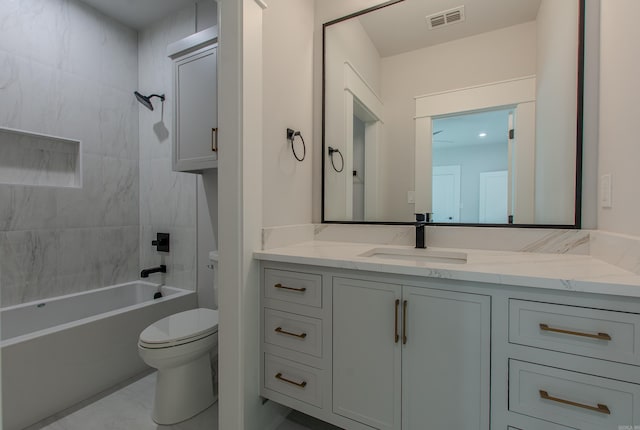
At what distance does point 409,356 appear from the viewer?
3.53ft

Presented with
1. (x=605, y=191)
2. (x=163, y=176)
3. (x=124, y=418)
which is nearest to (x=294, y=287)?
(x=124, y=418)

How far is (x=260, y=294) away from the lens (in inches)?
54.9


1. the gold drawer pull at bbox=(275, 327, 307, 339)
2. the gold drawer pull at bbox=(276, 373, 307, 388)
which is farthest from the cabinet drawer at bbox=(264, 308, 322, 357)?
the gold drawer pull at bbox=(276, 373, 307, 388)

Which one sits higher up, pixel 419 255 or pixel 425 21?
pixel 425 21

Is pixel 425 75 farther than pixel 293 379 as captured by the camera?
Yes

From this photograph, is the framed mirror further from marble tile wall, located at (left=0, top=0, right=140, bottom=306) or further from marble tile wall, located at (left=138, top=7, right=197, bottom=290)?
marble tile wall, located at (left=0, top=0, right=140, bottom=306)

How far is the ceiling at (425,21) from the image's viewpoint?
4.74ft

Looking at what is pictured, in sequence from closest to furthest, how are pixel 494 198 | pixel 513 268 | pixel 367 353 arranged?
pixel 513 268
pixel 367 353
pixel 494 198

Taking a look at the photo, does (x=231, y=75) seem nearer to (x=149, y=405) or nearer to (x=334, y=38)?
(x=334, y=38)

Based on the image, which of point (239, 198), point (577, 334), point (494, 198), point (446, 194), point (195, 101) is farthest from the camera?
point (195, 101)

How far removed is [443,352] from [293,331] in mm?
633

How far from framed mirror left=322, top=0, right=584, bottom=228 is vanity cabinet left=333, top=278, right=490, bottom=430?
655 millimetres

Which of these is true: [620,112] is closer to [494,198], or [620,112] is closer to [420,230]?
[494,198]

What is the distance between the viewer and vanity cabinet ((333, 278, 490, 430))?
98 cm
